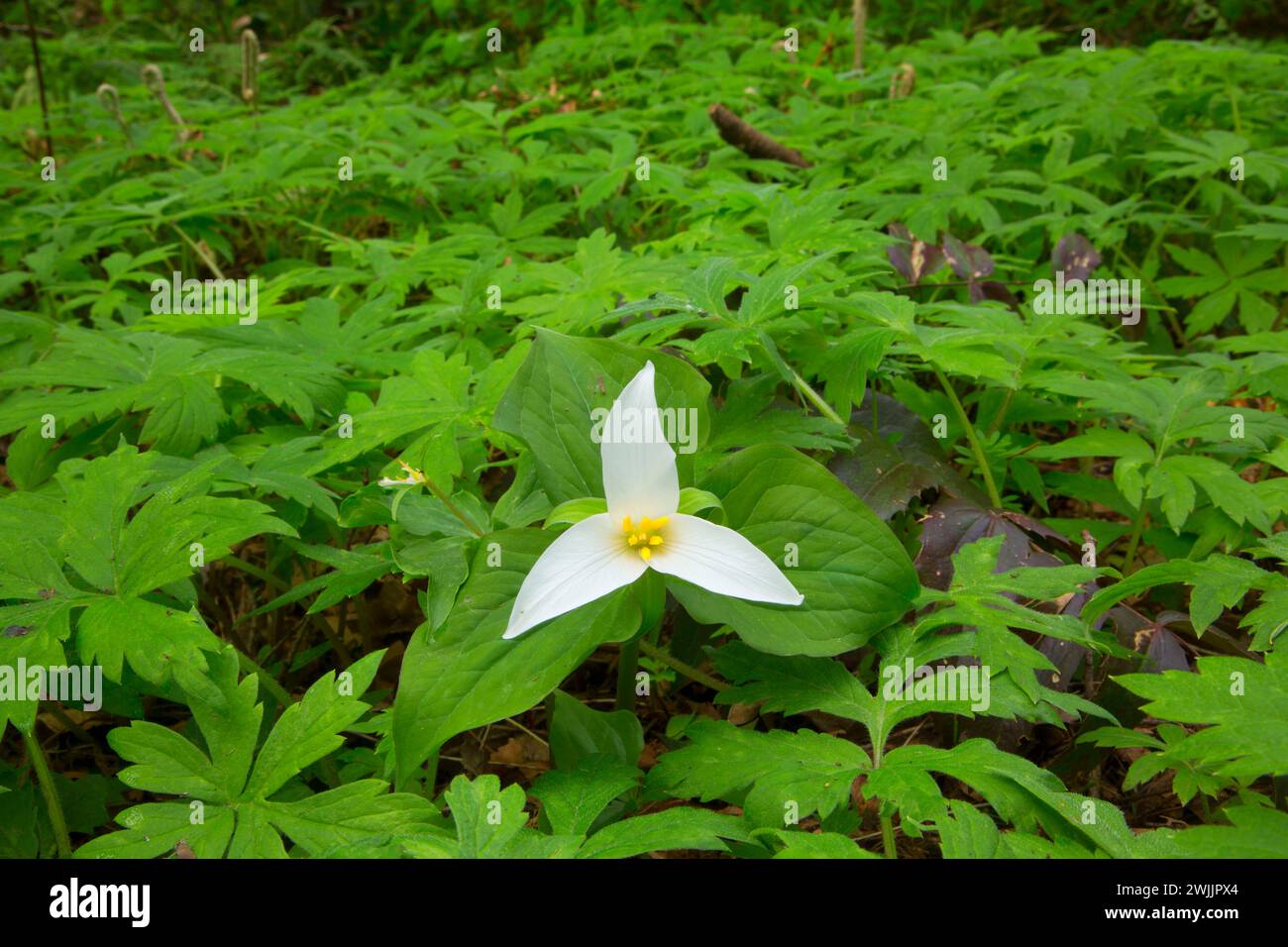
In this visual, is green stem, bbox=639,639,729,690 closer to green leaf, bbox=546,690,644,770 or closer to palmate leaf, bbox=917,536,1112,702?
green leaf, bbox=546,690,644,770

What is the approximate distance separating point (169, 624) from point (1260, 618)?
160 centimetres

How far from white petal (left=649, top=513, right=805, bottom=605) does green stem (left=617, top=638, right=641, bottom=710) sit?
29 cm

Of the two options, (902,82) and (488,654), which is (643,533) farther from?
(902,82)

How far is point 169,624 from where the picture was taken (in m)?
1.33

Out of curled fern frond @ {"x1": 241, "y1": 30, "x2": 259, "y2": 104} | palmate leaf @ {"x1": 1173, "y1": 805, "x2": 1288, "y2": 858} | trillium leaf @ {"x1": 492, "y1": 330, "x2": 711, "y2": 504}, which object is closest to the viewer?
palmate leaf @ {"x1": 1173, "y1": 805, "x2": 1288, "y2": 858}

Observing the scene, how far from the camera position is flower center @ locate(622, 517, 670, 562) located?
50.3 inches

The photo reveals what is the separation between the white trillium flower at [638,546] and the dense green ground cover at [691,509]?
0.23 ft

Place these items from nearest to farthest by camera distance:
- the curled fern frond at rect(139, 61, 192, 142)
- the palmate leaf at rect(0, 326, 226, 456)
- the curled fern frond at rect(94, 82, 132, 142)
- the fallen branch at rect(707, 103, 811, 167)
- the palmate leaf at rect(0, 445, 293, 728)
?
the palmate leaf at rect(0, 445, 293, 728)
the palmate leaf at rect(0, 326, 226, 456)
the fallen branch at rect(707, 103, 811, 167)
the curled fern frond at rect(94, 82, 132, 142)
the curled fern frond at rect(139, 61, 192, 142)

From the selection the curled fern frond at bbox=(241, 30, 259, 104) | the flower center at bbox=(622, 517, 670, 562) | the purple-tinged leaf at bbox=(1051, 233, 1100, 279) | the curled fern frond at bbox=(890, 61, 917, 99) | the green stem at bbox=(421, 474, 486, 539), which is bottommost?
the flower center at bbox=(622, 517, 670, 562)

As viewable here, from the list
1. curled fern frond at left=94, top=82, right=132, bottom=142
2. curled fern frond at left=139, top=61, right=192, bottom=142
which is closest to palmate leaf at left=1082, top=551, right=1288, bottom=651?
curled fern frond at left=139, top=61, right=192, bottom=142

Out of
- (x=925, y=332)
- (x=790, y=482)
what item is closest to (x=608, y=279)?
(x=925, y=332)

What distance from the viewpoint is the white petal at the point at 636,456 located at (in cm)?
126

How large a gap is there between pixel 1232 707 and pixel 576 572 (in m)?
0.86

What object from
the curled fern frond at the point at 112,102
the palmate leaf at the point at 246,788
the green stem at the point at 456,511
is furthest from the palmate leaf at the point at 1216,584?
the curled fern frond at the point at 112,102
